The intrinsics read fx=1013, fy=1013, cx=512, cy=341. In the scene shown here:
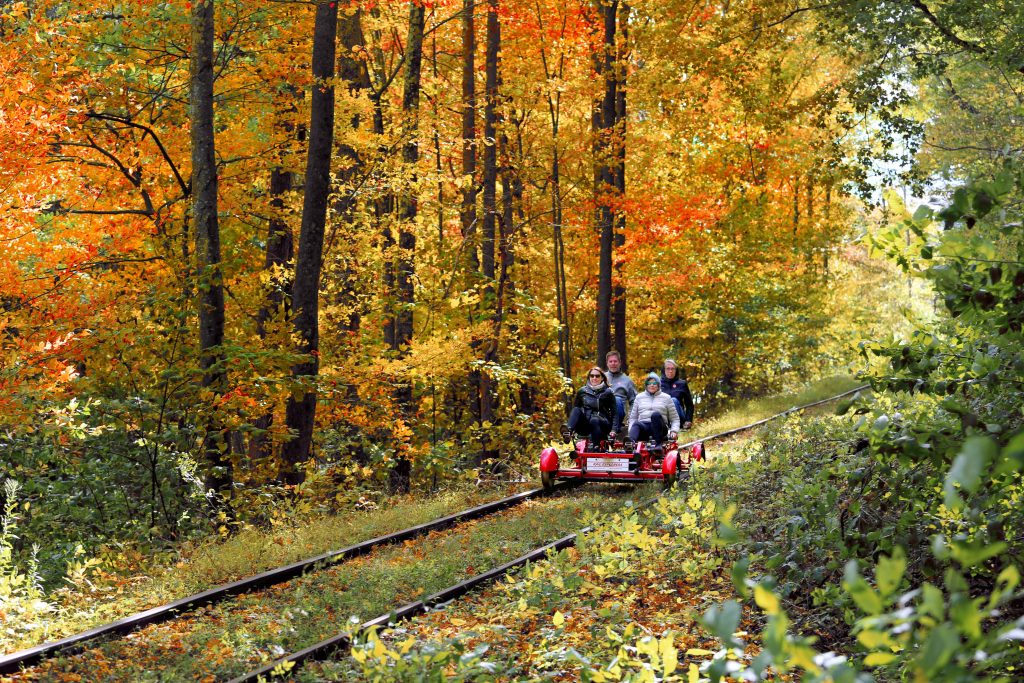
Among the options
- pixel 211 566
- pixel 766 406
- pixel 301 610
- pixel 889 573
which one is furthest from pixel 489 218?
pixel 889 573

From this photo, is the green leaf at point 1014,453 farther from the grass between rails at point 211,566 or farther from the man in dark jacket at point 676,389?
the man in dark jacket at point 676,389

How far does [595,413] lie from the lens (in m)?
16.3

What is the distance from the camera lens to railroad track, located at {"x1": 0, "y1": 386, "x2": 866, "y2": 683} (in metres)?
7.08

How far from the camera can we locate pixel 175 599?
906cm

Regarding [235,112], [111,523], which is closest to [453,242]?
[235,112]

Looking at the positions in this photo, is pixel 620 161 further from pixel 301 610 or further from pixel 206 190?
pixel 301 610

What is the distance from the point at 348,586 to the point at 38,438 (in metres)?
5.17

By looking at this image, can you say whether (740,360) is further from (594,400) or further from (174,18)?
(174,18)

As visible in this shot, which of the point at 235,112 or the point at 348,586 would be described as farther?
the point at 235,112

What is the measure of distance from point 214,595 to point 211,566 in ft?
3.80

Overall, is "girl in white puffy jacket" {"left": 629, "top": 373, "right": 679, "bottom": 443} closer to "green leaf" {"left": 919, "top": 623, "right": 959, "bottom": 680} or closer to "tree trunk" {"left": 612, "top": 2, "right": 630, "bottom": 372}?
"tree trunk" {"left": 612, "top": 2, "right": 630, "bottom": 372}

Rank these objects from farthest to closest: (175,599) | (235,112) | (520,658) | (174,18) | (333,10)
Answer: (235,112), (174,18), (333,10), (175,599), (520,658)

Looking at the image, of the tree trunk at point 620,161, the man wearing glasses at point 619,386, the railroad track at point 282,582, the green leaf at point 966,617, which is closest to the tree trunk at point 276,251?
the man wearing glasses at point 619,386

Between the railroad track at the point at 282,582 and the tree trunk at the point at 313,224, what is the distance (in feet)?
9.93
